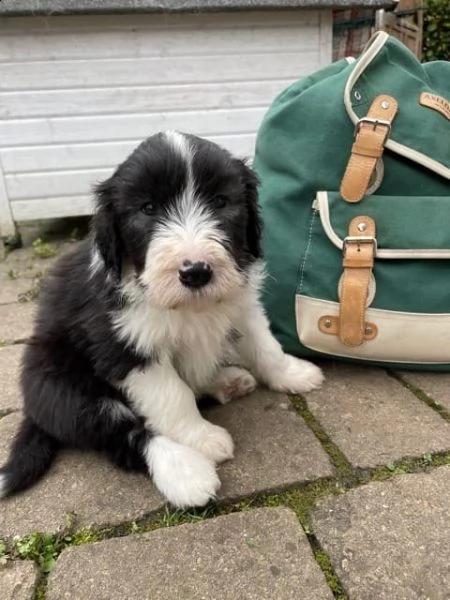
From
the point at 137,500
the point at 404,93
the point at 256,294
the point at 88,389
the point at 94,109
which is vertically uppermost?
the point at 404,93

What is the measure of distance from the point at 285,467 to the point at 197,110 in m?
3.94

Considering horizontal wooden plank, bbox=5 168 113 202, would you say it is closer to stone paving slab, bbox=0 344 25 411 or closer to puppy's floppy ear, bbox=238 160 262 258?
stone paving slab, bbox=0 344 25 411

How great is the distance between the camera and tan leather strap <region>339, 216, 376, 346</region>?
7.72 feet

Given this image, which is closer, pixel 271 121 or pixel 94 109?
pixel 271 121

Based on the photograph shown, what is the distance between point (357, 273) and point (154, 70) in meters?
3.43

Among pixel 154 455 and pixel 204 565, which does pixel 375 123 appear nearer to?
pixel 154 455

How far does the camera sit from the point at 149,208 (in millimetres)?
1847

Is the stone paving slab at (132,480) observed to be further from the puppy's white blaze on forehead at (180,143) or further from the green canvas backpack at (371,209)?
the puppy's white blaze on forehead at (180,143)

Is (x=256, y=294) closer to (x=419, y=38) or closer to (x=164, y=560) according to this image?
(x=164, y=560)

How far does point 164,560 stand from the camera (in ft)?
5.46

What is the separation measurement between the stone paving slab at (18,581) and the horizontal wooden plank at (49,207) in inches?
152

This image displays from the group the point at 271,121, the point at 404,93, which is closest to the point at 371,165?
the point at 404,93

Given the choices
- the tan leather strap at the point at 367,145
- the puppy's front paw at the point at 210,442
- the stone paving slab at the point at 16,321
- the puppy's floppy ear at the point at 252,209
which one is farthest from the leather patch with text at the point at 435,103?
the stone paving slab at the point at 16,321

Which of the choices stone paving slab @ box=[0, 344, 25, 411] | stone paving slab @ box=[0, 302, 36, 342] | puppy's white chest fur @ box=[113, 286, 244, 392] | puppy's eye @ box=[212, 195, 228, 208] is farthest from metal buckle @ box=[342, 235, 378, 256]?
stone paving slab @ box=[0, 302, 36, 342]
